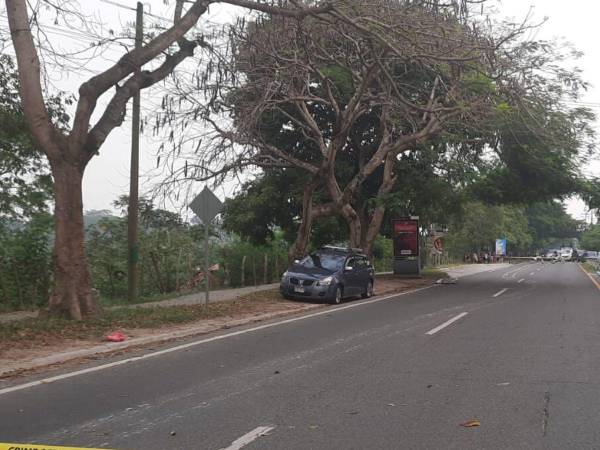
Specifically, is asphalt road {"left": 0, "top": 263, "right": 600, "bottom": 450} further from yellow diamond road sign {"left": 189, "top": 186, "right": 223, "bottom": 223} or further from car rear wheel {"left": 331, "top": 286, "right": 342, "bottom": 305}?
car rear wheel {"left": 331, "top": 286, "right": 342, "bottom": 305}

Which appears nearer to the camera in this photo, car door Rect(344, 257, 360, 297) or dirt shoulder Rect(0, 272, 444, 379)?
dirt shoulder Rect(0, 272, 444, 379)

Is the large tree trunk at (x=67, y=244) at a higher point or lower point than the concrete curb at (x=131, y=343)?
higher

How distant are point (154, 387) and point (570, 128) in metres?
21.5

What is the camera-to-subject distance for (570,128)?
24.6 m

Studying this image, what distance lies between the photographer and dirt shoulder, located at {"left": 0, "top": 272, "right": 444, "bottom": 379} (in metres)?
9.42

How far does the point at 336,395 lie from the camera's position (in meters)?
7.16

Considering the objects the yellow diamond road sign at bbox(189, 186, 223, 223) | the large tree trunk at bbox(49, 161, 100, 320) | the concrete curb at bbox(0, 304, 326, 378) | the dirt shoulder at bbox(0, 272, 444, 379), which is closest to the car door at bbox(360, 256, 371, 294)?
the dirt shoulder at bbox(0, 272, 444, 379)

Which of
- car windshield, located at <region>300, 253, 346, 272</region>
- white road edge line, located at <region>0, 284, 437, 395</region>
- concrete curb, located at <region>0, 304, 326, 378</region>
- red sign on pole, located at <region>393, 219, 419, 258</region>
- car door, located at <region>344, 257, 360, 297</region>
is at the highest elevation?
red sign on pole, located at <region>393, 219, 419, 258</region>

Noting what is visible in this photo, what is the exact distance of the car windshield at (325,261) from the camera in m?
19.3

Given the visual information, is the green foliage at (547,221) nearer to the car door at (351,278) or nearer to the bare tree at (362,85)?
the bare tree at (362,85)

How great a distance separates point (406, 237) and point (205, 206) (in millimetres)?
18159

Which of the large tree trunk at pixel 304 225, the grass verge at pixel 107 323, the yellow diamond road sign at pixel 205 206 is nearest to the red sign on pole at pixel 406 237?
the large tree trunk at pixel 304 225

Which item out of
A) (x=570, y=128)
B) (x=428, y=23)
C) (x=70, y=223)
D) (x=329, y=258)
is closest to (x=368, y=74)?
(x=428, y=23)

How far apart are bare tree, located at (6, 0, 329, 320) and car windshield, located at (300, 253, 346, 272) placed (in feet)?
26.1
